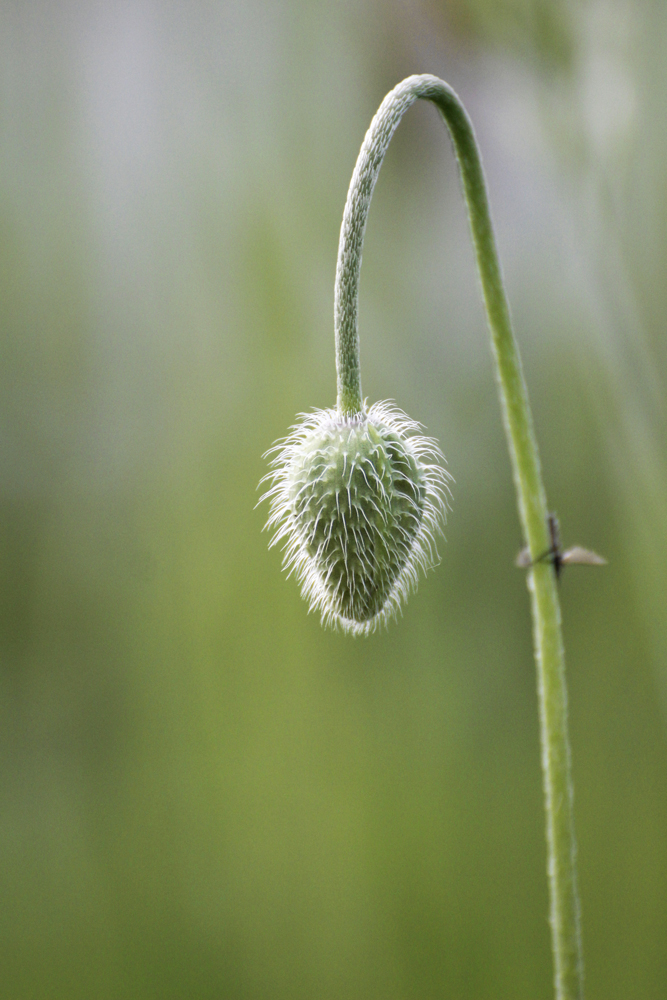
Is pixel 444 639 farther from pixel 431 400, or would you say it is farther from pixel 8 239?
pixel 8 239

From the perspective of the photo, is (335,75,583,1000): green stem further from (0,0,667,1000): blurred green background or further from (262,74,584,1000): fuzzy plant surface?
(0,0,667,1000): blurred green background

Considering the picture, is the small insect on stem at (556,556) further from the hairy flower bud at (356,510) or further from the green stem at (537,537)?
the hairy flower bud at (356,510)

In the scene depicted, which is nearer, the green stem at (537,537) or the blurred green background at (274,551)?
the green stem at (537,537)

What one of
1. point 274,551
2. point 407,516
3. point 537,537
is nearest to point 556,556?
point 537,537

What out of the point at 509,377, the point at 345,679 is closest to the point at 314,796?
the point at 345,679

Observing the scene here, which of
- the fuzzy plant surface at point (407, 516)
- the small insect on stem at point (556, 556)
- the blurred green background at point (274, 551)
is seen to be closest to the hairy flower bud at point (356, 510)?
the fuzzy plant surface at point (407, 516)

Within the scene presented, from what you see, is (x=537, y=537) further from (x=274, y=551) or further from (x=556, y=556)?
(x=274, y=551)

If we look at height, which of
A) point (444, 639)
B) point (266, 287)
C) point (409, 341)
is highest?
point (266, 287)
